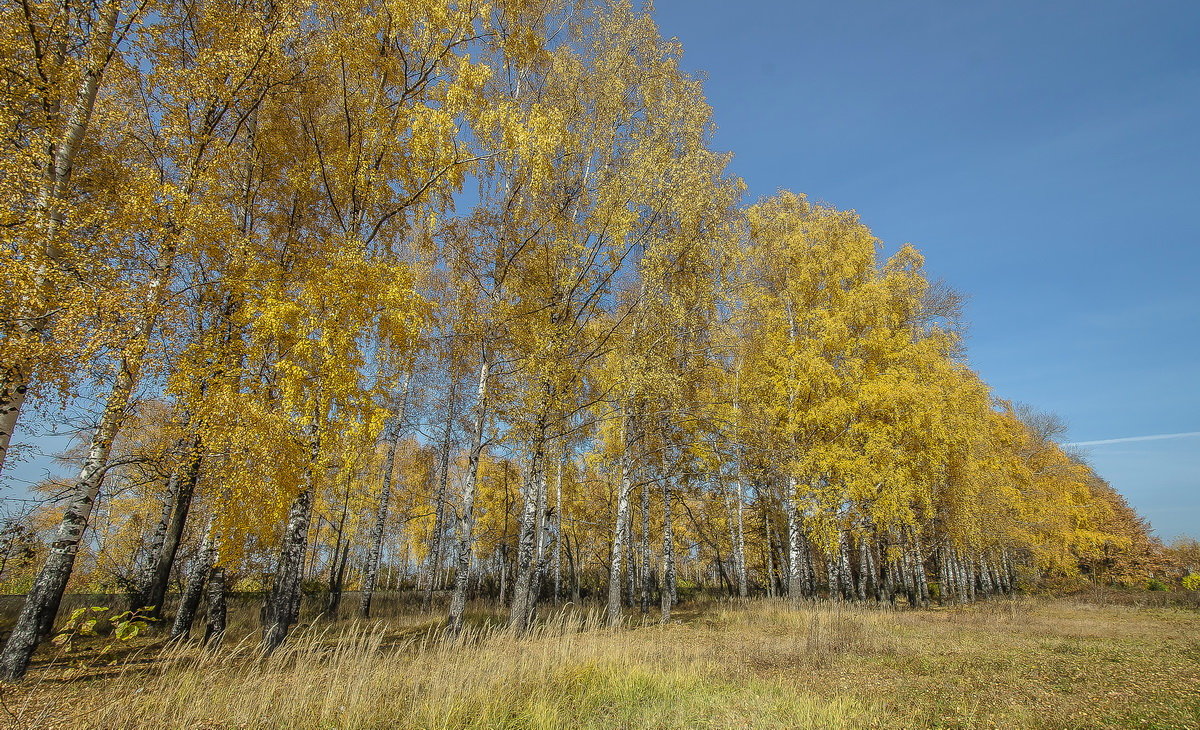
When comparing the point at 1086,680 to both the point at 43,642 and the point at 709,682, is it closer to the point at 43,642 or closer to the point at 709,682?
the point at 709,682

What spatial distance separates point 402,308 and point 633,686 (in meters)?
6.12

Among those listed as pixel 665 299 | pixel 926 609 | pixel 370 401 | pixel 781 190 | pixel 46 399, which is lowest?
pixel 926 609

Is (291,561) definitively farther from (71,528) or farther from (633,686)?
(633,686)

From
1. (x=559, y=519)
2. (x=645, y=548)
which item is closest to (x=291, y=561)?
(x=645, y=548)

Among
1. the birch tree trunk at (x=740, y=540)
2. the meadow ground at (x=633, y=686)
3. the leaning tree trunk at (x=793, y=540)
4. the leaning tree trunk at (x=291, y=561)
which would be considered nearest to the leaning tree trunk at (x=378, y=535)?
the meadow ground at (x=633, y=686)

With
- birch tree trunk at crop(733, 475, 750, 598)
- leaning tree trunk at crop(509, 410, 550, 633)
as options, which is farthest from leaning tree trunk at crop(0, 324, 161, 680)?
birch tree trunk at crop(733, 475, 750, 598)

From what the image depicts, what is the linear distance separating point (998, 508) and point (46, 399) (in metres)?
24.4

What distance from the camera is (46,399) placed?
17.7ft

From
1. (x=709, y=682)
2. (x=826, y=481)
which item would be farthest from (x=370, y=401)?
(x=826, y=481)

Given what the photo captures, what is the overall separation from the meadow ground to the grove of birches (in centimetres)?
177

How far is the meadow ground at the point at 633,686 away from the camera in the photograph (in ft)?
14.4

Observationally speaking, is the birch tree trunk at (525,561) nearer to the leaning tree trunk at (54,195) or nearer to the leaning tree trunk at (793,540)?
the leaning tree trunk at (54,195)

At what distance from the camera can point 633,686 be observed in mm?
5883

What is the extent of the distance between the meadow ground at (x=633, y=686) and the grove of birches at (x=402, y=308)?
5.81 ft
